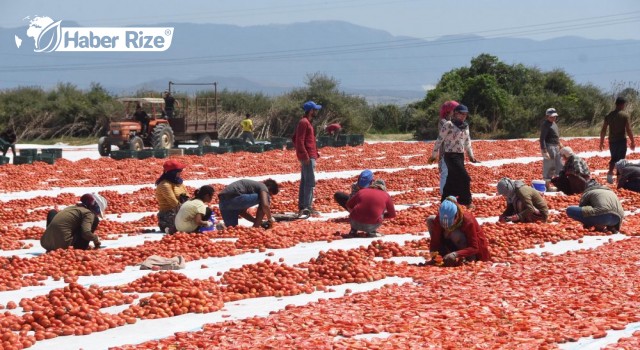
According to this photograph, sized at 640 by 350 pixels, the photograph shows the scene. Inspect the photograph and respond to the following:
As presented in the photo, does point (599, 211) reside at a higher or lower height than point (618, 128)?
lower

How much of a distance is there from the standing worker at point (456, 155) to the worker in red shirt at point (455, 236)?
3.72 metres

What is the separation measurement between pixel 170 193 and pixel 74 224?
191 cm

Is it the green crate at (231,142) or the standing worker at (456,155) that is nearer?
the standing worker at (456,155)

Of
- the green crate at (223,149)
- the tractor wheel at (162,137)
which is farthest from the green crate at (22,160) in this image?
the green crate at (223,149)

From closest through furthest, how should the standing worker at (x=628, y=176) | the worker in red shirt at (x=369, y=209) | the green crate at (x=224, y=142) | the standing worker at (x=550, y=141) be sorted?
1. the worker in red shirt at (x=369, y=209)
2. the standing worker at (x=628, y=176)
3. the standing worker at (x=550, y=141)
4. the green crate at (x=224, y=142)

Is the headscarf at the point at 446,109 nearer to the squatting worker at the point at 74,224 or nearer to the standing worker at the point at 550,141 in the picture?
the standing worker at the point at 550,141

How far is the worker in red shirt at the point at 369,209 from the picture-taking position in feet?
40.9

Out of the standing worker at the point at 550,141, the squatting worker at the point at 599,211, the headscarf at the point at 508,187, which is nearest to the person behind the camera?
the squatting worker at the point at 599,211

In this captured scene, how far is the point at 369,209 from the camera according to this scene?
1248 centimetres

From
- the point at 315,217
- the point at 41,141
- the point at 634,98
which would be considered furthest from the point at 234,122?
the point at 315,217

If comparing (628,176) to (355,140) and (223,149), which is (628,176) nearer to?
(223,149)

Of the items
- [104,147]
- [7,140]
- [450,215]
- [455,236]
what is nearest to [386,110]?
[104,147]

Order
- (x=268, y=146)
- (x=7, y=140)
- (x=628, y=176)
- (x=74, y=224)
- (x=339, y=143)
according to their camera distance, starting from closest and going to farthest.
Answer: (x=74, y=224)
(x=628, y=176)
(x=7, y=140)
(x=268, y=146)
(x=339, y=143)

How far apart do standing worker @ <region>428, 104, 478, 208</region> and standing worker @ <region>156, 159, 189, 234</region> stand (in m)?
3.61
